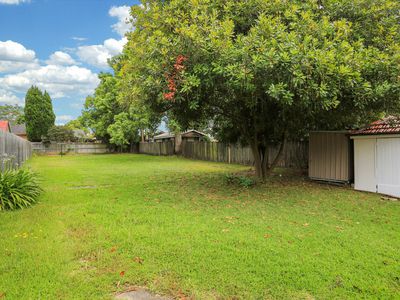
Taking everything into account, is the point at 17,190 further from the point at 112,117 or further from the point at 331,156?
the point at 112,117

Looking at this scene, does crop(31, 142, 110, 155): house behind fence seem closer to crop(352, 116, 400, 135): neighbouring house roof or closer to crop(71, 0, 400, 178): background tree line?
crop(71, 0, 400, 178): background tree line

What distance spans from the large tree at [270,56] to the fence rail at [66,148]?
26078 mm

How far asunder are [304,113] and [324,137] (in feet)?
6.68

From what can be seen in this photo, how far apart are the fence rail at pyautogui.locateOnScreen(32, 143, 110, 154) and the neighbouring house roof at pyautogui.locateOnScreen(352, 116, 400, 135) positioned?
29459 mm

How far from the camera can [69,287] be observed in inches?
120

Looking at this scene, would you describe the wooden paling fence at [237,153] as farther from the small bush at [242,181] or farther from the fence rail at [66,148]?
the fence rail at [66,148]

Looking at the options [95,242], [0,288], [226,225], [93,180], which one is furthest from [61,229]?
[93,180]

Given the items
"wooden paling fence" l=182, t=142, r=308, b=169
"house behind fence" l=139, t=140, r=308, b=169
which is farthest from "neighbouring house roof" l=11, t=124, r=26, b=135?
"wooden paling fence" l=182, t=142, r=308, b=169

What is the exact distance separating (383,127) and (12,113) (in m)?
59.0

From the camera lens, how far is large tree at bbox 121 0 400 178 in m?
6.26

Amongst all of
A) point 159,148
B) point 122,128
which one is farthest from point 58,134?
point 159,148

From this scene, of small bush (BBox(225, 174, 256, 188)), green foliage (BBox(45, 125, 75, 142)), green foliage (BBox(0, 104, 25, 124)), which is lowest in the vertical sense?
small bush (BBox(225, 174, 256, 188))

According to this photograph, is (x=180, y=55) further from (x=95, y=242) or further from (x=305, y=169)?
(x=305, y=169)

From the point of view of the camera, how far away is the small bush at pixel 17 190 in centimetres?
632
